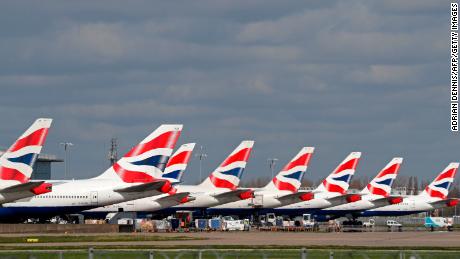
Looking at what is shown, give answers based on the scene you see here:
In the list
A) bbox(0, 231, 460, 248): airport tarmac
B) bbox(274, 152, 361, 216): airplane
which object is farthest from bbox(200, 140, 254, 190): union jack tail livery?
bbox(0, 231, 460, 248): airport tarmac

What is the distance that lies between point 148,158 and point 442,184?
75.4 metres

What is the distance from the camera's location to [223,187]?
403 feet

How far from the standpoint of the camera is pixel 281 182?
5340 inches

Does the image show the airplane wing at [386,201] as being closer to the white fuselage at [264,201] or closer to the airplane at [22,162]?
the white fuselage at [264,201]

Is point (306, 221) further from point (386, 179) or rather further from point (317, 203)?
point (386, 179)

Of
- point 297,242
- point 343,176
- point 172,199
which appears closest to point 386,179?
point 343,176

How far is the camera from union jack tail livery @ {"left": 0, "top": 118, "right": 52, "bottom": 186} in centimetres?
8219

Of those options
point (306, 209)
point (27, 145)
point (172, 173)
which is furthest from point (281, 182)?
point (27, 145)

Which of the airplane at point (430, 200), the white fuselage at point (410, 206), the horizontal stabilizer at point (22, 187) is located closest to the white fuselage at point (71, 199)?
the horizontal stabilizer at point (22, 187)

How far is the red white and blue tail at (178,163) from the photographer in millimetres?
117500

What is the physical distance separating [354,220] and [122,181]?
228ft

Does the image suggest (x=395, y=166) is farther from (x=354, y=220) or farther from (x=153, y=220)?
(x=153, y=220)

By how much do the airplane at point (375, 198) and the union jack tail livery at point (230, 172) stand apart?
28016 mm

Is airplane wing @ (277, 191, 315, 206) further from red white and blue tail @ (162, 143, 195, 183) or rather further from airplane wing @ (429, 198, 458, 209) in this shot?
airplane wing @ (429, 198, 458, 209)
